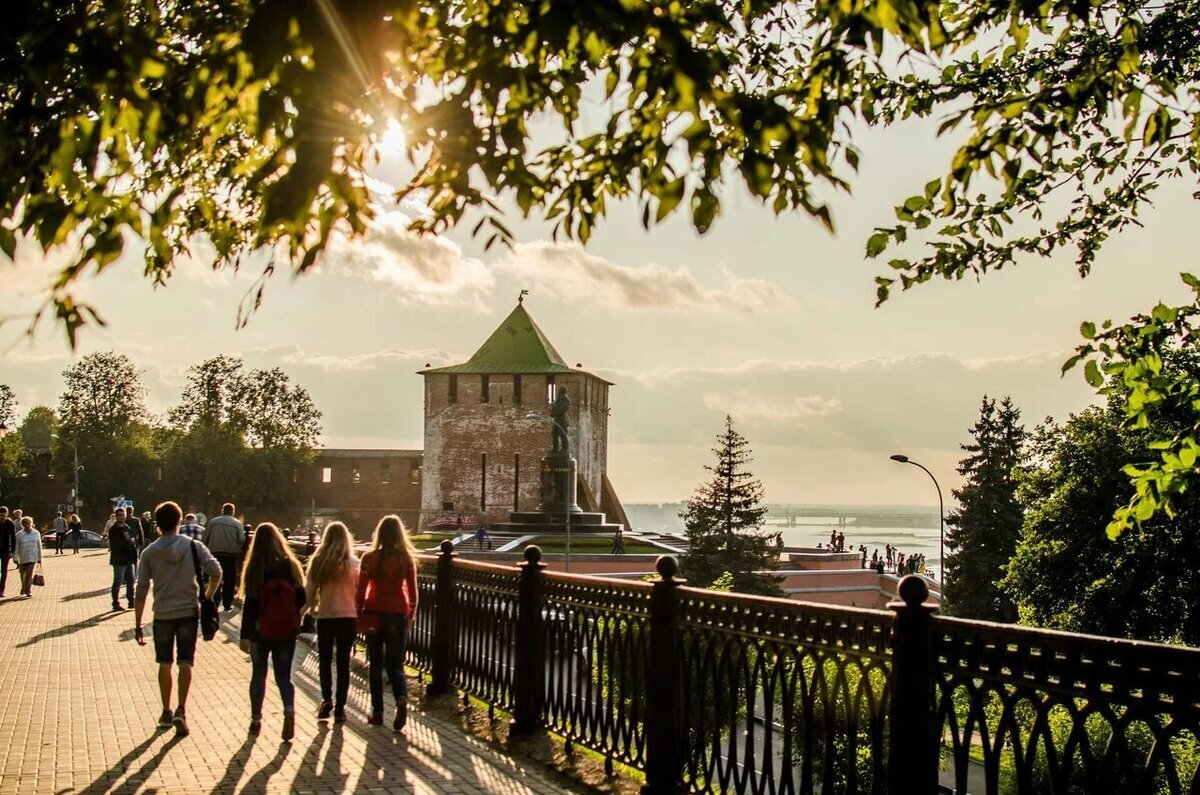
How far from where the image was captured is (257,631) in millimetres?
9156

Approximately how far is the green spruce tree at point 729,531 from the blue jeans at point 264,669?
4030 cm

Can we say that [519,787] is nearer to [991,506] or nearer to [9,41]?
[9,41]

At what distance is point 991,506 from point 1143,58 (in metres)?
46.4

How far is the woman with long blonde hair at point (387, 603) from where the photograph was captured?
30.5 feet

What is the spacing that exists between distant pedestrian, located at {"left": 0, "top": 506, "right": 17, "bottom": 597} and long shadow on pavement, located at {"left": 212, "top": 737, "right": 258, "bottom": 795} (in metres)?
15.8

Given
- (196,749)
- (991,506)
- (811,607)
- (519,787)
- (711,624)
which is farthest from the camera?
(991,506)

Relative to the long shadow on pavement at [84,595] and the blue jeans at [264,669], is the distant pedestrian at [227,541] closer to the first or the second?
the long shadow on pavement at [84,595]

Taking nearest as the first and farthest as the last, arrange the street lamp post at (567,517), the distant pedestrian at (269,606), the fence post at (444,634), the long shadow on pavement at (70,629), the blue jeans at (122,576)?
the distant pedestrian at (269,606)
the fence post at (444,634)
the long shadow on pavement at (70,629)
the blue jeans at (122,576)
the street lamp post at (567,517)

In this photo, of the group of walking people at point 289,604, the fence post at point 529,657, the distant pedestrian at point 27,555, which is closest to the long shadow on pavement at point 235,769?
the group of walking people at point 289,604

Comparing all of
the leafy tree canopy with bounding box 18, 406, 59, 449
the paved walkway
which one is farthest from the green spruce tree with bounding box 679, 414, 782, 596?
the leafy tree canopy with bounding box 18, 406, 59, 449

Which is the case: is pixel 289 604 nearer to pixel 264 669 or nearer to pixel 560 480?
pixel 264 669

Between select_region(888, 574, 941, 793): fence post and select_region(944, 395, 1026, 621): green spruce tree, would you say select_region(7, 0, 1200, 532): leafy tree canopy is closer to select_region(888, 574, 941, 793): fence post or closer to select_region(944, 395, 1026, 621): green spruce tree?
select_region(888, 574, 941, 793): fence post

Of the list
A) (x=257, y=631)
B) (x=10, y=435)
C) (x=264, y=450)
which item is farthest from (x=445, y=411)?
(x=257, y=631)

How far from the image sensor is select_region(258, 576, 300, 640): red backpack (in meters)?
9.11
